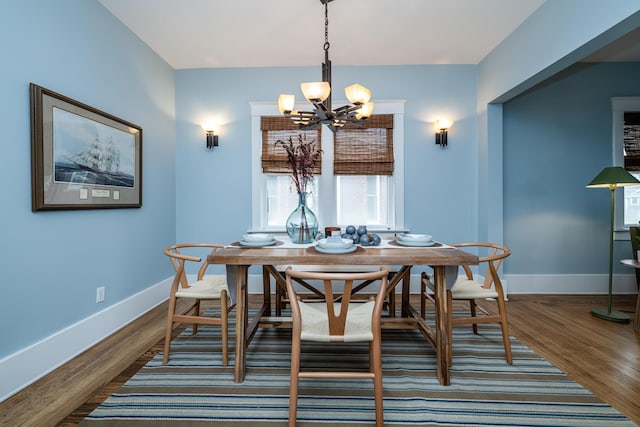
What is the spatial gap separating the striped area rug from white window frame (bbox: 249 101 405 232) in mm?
1772

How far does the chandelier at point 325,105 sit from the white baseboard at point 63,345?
231cm

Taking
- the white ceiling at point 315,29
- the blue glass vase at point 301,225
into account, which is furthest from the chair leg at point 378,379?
the white ceiling at point 315,29

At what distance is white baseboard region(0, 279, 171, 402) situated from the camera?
1.79 m

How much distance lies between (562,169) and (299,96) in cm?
342

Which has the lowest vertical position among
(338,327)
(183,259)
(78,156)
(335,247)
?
(338,327)

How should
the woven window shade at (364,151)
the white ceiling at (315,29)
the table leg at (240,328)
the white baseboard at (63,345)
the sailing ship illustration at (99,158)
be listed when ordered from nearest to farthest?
the white baseboard at (63,345)
the table leg at (240,328)
the sailing ship illustration at (99,158)
the white ceiling at (315,29)
the woven window shade at (364,151)

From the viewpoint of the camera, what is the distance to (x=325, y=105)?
7.67 ft

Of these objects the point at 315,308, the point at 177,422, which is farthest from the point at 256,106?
the point at 177,422

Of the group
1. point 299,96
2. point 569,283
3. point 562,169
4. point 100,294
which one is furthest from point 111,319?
point 562,169

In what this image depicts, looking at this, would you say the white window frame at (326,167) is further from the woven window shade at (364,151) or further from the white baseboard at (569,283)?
the white baseboard at (569,283)

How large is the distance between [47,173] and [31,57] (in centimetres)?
76

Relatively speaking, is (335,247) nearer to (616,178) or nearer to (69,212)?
(69,212)

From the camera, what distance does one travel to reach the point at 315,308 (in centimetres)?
185

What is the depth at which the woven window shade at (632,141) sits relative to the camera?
3.60m
